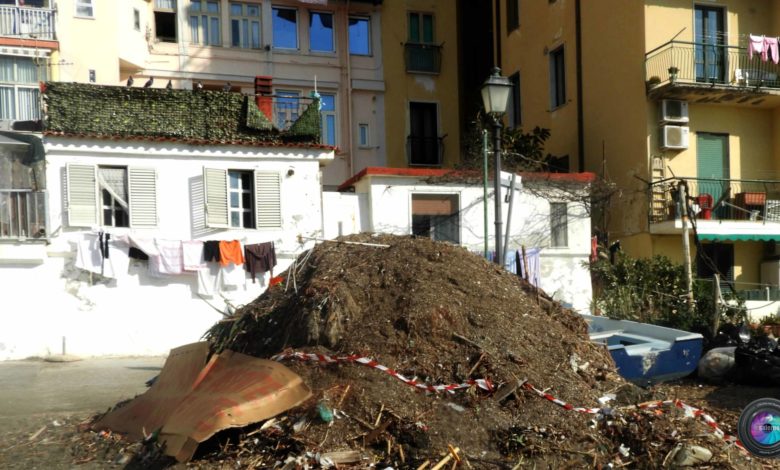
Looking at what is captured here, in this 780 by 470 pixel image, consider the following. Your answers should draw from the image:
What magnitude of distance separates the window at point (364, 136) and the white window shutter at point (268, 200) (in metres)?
8.66

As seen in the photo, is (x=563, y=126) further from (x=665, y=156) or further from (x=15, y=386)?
(x=15, y=386)

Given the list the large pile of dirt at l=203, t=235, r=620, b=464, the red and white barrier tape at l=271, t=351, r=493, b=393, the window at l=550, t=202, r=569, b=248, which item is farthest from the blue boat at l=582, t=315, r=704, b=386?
the window at l=550, t=202, r=569, b=248

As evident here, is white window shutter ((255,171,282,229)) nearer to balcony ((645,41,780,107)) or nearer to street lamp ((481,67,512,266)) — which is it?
street lamp ((481,67,512,266))

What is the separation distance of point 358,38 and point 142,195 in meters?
12.0

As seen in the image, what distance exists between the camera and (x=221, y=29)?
25594 mm

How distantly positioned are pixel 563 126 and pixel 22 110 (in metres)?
15.0

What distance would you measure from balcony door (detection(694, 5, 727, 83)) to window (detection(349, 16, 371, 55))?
34.6 feet

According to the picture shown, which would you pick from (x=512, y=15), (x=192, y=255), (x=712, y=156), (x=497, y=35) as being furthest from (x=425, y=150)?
(x=192, y=255)

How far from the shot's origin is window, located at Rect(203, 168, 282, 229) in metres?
17.7

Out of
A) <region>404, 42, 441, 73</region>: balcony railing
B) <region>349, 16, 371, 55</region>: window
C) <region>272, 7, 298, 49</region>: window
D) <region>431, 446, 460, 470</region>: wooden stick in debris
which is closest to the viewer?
<region>431, 446, 460, 470</region>: wooden stick in debris

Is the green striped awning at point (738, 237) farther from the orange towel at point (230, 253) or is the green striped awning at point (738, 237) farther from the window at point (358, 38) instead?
the window at point (358, 38)

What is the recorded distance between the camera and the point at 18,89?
2083 centimetres

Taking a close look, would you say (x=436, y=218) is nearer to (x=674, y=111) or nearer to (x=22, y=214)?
(x=674, y=111)

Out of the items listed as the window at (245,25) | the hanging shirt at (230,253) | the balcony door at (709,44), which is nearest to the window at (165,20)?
the window at (245,25)
